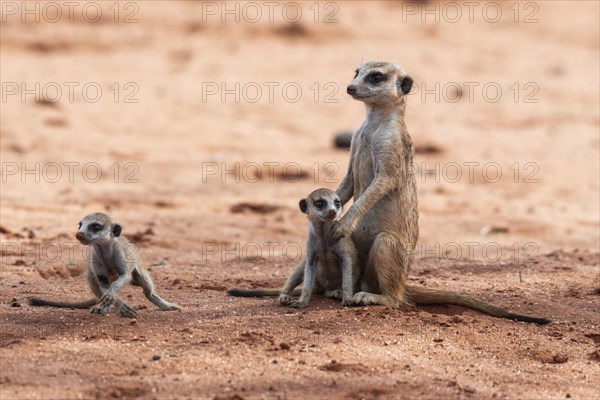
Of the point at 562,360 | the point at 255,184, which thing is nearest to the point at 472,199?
the point at 255,184

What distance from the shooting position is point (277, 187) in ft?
44.0

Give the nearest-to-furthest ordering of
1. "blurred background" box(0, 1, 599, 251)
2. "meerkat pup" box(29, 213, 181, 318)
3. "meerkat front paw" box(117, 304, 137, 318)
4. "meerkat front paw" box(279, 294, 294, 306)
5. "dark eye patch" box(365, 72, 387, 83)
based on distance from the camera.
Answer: "meerkat front paw" box(117, 304, 137, 318) → "meerkat pup" box(29, 213, 181, 318) → "meerkat front paw" box(279, 294, 294, 306) → "dark eye patch" box(365, 72, 387, 83) → "blurred background" box(0, 1, 599, 251)

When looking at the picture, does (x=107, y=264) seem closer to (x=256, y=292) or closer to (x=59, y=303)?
(x=59, y=303)

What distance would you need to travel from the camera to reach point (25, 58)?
1878 cm

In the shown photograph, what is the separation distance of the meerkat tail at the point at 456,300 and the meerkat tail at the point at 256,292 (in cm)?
81

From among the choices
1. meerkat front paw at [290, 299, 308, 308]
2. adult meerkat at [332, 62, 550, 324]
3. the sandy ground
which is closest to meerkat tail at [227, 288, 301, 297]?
the sandy ground

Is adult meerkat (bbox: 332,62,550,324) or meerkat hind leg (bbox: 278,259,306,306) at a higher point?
adult meerkat (bbox: 332,62,550,324)

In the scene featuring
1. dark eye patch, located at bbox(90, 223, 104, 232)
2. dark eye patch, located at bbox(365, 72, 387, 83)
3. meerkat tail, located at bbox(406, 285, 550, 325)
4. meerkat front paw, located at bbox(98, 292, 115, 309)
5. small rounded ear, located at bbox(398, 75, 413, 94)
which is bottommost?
meerkat tail, located at bbox(406, 285, 550, 325)

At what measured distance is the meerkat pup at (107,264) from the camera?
22.2 feet

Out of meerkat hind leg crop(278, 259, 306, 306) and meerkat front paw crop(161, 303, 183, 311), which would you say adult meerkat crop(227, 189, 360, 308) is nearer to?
meerkat hind leg crop(278, 259, 306, 306)

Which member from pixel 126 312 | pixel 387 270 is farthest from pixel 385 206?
pixel 126 312

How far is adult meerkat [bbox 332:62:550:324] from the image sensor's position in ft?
23.4

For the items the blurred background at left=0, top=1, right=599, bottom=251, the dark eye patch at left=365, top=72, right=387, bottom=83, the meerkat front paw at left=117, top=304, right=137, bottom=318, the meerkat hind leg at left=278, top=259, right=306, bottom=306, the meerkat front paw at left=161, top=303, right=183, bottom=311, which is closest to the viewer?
the meerkat front paw at left=117, top=304, right=137, bottom=318

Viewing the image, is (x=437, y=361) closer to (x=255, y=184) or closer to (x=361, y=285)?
(x=361, y=285)
